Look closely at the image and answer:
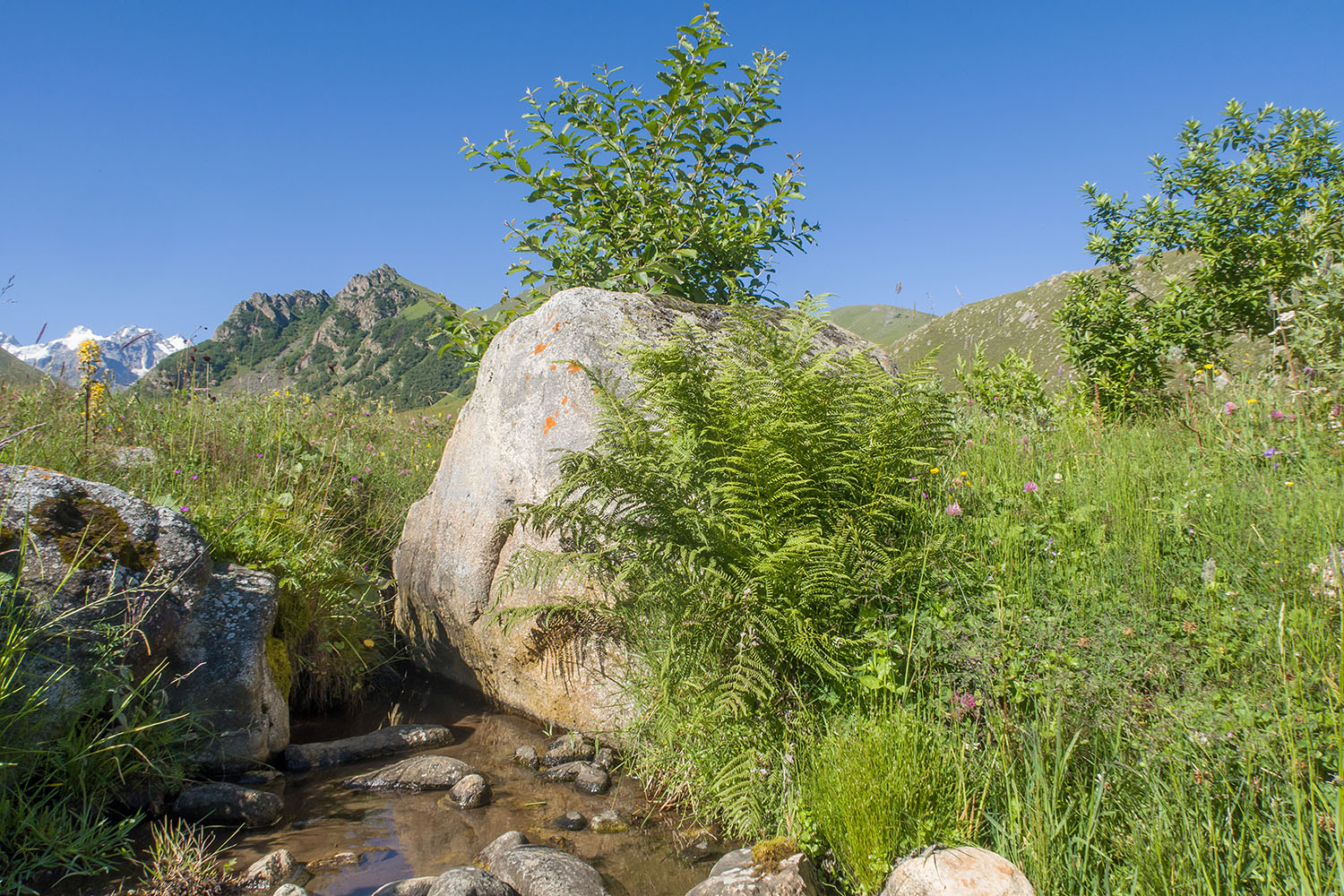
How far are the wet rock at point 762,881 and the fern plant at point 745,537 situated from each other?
0.36 meters

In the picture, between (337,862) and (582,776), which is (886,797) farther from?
(337,862)

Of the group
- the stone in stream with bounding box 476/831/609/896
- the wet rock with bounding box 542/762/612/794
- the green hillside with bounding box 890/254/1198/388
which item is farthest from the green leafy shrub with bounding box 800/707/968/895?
the green hillside with bounding box 890/254/1198/388

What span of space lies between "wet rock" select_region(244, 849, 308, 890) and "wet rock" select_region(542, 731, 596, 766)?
4.82 ft

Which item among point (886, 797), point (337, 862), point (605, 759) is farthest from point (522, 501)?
point (886, 797)

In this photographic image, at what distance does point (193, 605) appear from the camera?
4203mm

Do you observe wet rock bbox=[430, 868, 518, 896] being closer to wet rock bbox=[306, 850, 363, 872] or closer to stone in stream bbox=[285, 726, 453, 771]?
wet rock bbox=[306, 850, 363, 872]

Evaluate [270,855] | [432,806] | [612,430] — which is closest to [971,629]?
[612,430]

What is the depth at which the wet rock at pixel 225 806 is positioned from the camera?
359 cm

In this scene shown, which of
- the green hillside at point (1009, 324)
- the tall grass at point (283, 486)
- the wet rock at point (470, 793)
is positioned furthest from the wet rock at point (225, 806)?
the green hillside at point (1009, 324)

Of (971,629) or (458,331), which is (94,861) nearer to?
(971,629)

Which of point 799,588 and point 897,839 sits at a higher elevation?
point 799,588

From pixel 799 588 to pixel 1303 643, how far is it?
6.05 ft

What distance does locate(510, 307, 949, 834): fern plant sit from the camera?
3.30 m

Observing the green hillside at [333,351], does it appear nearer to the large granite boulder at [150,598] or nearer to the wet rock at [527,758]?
the large granite boulder at [150,598]
